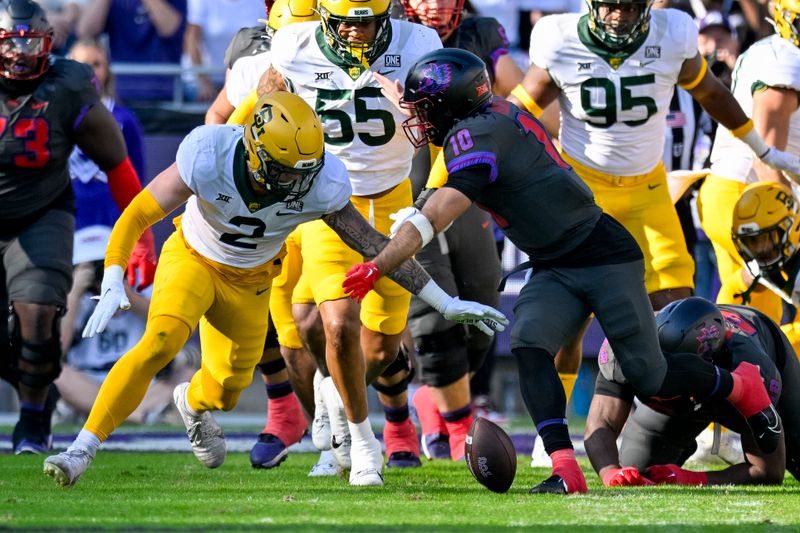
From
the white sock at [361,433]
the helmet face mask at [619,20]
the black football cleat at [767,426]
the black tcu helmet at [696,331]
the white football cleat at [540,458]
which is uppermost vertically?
the helmet face mask at [619,20]

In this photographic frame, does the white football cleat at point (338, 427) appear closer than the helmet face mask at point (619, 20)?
Yes

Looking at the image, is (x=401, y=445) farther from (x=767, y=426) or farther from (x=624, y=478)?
(x=767, y=426)

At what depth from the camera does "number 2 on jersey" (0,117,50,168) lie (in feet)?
22.2

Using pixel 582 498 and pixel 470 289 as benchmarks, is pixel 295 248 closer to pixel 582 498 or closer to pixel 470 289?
pixel 470 289

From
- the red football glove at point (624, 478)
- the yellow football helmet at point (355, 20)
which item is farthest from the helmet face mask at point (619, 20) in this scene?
the red football glove at point (624, 478)

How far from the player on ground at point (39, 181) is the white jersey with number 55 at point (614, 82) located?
1979mm

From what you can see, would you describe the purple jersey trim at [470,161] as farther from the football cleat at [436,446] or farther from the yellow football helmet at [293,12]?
the football cleat at [436,446]

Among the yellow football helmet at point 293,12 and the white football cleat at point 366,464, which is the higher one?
the yellow football helmet at point 293,12

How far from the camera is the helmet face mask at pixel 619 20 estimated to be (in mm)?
6168

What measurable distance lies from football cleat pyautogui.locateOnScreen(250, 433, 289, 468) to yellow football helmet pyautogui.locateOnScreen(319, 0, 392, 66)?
6.04ft

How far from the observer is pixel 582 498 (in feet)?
16.1

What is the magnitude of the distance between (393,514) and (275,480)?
5.00 ft

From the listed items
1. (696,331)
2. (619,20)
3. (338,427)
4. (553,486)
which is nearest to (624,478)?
(553,486)

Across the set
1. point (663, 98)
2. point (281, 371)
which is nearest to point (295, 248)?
point (281, 371)
